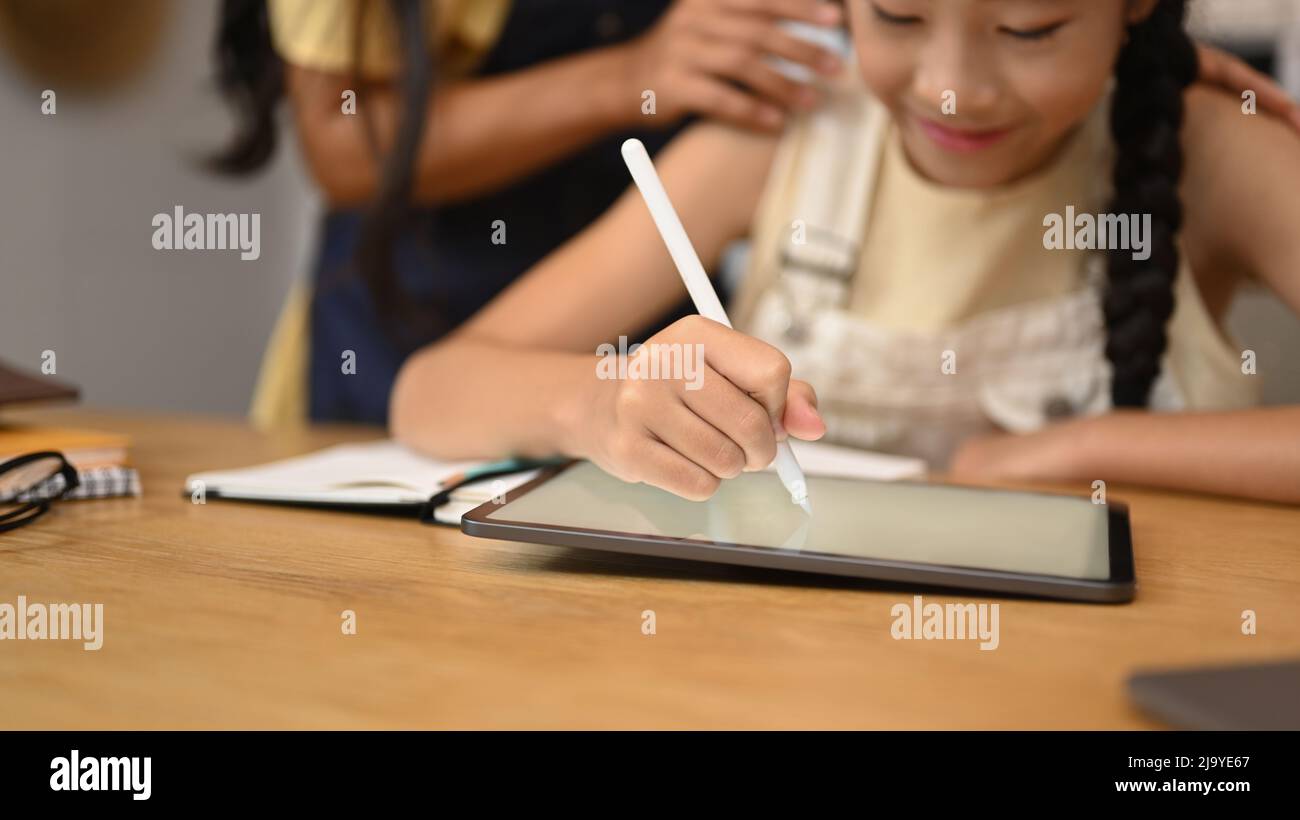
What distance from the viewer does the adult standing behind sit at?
48.2 inches

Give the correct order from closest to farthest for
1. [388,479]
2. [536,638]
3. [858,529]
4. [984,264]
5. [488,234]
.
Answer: [536,638]
[858,529]
[388,479]
[984,264]
[488,234]

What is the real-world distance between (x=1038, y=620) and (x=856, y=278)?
596 millimetres

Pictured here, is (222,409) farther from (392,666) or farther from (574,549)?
(392,666)

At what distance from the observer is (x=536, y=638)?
0.51 meters

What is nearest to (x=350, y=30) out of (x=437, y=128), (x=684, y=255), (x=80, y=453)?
(x=437, y=128)

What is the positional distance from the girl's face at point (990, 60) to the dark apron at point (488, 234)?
54 centimetres

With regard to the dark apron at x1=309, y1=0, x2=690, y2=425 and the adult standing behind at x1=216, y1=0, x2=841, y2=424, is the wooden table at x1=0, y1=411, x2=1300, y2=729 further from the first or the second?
the dark apron at x1=309, y1=0, x2=690, y2=425

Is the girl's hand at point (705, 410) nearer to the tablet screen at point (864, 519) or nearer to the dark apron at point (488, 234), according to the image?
the tablet screen at point (864, 519)

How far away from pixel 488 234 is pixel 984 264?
631 millimetres

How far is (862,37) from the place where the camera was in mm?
886

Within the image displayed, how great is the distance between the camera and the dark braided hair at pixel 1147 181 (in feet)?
3.05

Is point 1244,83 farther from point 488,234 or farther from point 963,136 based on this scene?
point 488,234

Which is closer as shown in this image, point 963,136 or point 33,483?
point 33,483

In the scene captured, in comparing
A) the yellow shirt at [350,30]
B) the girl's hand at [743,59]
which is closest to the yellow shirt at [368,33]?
the yellow shirt at [350,30]
